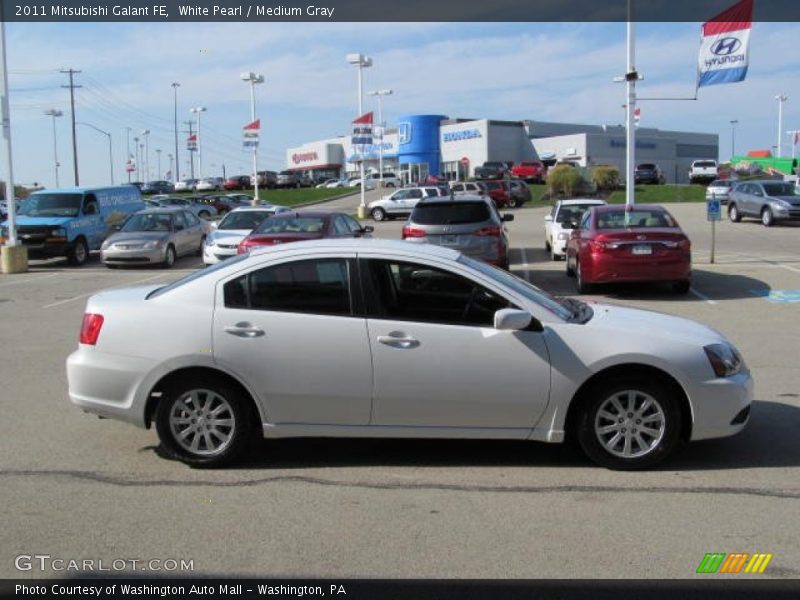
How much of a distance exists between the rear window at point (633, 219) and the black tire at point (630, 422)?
9053 millimetres

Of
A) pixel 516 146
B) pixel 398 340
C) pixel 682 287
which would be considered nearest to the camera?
pixel 398 340

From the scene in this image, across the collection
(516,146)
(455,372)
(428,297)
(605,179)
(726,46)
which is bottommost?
(455,372)

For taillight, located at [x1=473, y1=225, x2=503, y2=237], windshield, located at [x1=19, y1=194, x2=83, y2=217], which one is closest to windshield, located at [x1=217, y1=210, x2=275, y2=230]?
windshield, located at [x1=19, y1=194, x2=83, y2=217]

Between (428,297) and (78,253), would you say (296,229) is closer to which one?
(78,253)

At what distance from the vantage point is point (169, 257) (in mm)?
21328

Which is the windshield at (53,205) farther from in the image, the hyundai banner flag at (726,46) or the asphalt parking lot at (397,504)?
the hyundai banner flag at (726,46)

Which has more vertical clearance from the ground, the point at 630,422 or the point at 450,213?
the point at 450,213

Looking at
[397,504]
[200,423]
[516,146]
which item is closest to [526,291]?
[397,504]

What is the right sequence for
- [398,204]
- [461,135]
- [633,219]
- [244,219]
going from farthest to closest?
[461,135] < [398,204] < [244,219] < [633,219]

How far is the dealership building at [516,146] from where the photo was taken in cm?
7912

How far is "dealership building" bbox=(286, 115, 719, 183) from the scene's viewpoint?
260 ft

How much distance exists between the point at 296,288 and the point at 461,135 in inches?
3114

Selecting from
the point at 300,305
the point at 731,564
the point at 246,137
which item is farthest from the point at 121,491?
the point at 246,137

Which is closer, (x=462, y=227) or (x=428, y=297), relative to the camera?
(x=428, y=297)
